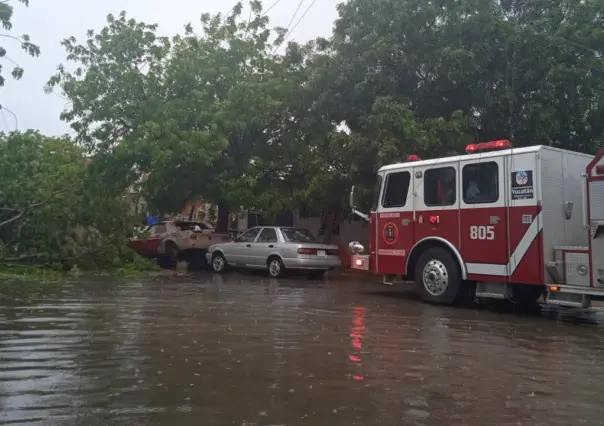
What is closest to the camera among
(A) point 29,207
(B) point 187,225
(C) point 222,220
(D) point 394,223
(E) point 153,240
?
(D) point 394,223

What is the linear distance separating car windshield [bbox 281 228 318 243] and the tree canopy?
104 cm

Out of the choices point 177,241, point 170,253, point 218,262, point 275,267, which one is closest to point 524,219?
point 275,267

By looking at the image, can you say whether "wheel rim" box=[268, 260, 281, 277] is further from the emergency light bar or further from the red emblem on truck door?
the emergency light bar

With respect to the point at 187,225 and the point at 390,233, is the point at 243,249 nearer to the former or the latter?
the point at 187,225

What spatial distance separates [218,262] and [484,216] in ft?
33.7

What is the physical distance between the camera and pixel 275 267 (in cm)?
1705

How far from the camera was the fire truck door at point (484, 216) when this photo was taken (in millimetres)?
10047

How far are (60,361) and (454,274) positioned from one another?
697 centimetres

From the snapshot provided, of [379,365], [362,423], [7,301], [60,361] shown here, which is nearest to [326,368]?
[379,365]

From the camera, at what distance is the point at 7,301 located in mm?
10680

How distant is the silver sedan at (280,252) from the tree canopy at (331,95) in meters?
1.10

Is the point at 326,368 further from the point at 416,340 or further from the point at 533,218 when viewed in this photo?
the point at 533,218

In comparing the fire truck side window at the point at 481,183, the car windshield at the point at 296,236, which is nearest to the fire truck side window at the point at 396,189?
the fire truck side window at the point at 481,183

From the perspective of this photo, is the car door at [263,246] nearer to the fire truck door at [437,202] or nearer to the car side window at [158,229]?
the car side window at [158,229]
